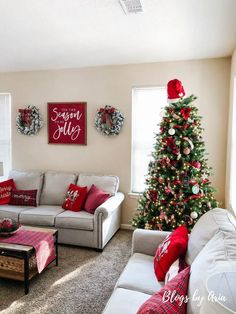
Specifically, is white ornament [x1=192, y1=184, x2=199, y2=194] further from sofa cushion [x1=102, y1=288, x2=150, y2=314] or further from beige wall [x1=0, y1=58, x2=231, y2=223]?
sofa cushion [x1=102, y1=288, x2=150, y2=314]

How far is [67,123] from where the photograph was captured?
432cm

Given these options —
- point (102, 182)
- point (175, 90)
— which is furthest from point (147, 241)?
point (175, 90)

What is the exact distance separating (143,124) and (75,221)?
1.91 metres

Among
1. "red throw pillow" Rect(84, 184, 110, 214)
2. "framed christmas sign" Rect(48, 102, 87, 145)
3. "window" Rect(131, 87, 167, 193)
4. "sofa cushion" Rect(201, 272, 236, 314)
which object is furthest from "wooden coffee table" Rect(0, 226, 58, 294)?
"framed christmas sign" Rect(48, 102, 87, 145)

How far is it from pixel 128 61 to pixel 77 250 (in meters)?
2.94

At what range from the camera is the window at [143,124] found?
3975 mm

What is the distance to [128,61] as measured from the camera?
12.6 ft

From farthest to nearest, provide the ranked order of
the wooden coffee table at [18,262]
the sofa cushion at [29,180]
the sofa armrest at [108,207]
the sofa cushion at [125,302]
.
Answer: the sofa cushion at [29,180] < the sofa armrest at [108,207] < the wooden coffee table at [18,262] < the sofa cushion at [125,302]

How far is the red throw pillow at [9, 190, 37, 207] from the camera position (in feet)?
12.7

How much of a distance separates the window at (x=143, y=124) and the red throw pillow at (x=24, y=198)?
1.63 m

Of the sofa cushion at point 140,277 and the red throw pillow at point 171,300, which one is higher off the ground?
the red throw pillow at point 171,300

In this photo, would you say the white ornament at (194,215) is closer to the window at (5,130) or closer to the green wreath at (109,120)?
the green wreath at (109,120)

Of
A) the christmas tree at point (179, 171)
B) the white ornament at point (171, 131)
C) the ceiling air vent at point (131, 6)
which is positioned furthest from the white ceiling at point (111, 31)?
the white ornament at point (171, 131)

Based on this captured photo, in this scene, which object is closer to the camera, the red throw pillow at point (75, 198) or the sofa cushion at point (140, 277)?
the sofa cushion at point (140, 277)
